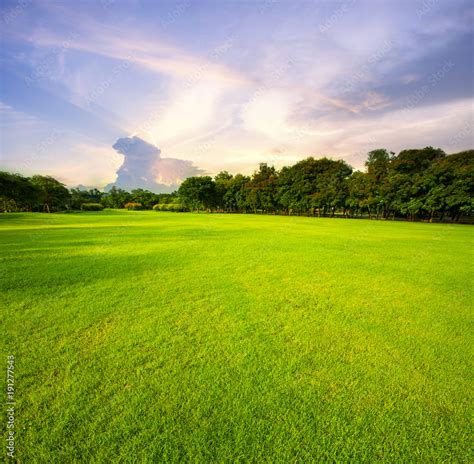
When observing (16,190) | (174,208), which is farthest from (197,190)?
(16,190)

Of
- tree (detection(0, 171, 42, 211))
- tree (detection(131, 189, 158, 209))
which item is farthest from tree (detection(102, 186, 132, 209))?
tree (detection(0, 171, 42, 211))

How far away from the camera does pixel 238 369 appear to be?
11.0 feet

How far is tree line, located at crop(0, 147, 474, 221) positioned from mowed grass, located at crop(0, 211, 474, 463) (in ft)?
138

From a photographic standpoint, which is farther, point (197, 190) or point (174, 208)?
point (174, 208)

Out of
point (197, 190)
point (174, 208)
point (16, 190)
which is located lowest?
point (174, 208)

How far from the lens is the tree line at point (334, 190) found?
37.8m

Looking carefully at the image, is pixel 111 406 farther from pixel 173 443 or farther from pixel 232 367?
pixel 232 367

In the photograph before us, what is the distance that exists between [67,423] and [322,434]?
9.28 feet

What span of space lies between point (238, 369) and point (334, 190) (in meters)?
55.0

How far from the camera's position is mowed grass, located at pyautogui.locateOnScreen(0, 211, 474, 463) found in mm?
2338

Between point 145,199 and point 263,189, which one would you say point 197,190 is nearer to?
point 263,189

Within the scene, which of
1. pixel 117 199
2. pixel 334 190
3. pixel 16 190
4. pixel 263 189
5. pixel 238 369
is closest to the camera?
pixel 238 369

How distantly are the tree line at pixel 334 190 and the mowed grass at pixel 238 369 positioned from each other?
138ft

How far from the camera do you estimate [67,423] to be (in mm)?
2488
